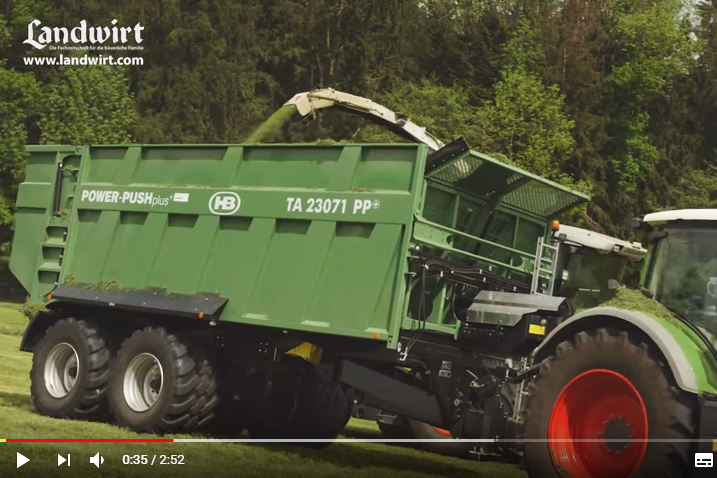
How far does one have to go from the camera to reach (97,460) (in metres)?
9.77

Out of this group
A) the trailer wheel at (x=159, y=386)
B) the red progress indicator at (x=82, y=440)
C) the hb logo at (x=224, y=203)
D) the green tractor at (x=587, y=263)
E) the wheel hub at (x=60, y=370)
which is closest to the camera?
the red progress indicator at (x=82, y=440)

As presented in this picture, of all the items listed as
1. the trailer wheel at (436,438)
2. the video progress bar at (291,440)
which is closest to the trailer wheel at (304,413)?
the video progress bar at (291,440)

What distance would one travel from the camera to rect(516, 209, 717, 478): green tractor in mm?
8164

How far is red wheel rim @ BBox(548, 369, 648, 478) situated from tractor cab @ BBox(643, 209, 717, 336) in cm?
83

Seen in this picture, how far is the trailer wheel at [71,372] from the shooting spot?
43.2 feet

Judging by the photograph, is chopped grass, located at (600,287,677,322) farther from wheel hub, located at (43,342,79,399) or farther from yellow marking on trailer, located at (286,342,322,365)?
wheel hub, located at (43,342,79,399)

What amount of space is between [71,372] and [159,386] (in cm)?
162

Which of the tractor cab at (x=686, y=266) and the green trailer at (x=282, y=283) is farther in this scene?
the green trailer at (x=282, y=283)

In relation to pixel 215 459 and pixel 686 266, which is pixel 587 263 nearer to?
pixel 686 266

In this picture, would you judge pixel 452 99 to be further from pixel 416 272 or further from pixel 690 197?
pixel 416 272

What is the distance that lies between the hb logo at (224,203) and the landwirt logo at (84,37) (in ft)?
107

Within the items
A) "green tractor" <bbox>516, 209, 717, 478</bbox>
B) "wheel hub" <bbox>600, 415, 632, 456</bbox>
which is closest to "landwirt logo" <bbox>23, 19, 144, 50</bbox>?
"green tractor" <bbox>516, 209, 717, 478</bbox>

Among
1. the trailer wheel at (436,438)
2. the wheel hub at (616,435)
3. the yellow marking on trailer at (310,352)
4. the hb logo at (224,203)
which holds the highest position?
the hb logo at (224,203)
